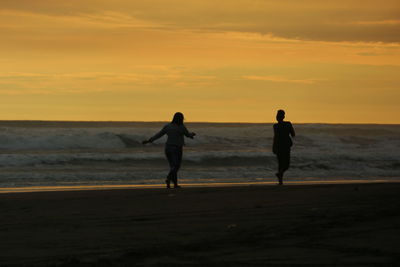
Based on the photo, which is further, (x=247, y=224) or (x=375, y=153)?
(x=375, y=153)

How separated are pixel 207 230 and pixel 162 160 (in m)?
24.0

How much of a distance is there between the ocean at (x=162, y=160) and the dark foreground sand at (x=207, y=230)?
27.3 ft

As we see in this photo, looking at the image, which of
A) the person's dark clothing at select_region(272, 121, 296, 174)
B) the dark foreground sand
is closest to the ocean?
the person's dark clothing at select_region(272, 121, 296, 174)

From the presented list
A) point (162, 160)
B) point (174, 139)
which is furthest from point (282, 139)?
point (162, 160)

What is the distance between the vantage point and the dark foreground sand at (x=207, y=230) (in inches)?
261

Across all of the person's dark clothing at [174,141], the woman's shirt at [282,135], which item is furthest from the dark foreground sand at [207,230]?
the woman's shirt at [282,135]

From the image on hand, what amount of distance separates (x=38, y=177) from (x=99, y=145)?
2328cm

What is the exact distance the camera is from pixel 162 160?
3238 cm

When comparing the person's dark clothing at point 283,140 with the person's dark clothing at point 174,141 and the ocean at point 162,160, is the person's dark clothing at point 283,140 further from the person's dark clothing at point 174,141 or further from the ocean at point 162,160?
the ocean at point 162,160

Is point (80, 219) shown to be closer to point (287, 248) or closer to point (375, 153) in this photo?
point (287, 248)

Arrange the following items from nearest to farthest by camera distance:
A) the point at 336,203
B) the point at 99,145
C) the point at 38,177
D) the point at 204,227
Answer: the point at 204,227 < the point at 336,203 < the point at 38,177 < the point at 99,145

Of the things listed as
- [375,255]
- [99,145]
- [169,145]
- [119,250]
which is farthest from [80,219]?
[99,145]

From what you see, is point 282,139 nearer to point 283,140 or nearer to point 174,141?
point 283,140

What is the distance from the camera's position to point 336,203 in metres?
10.7
